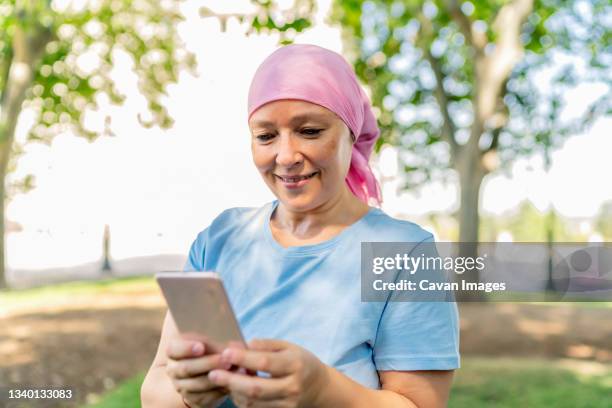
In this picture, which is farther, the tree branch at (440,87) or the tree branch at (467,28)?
the tree branch at (440,87)

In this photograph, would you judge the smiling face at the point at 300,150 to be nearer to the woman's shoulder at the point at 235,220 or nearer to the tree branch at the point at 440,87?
the woman's shoulder at the point at 235,220

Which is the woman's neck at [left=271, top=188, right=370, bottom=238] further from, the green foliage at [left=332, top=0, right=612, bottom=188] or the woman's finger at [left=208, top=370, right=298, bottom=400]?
the green foliage at [left=332, top=0, right=612, bottom=188]

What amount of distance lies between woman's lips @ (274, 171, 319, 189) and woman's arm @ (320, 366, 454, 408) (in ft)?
1.25

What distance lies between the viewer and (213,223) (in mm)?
1695

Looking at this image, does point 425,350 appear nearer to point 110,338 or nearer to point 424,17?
point 110,338

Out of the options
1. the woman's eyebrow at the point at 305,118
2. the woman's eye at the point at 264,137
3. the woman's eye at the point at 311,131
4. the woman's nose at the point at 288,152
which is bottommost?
the woman's nose at the point at 288,152

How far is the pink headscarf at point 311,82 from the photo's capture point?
1488 millimetres

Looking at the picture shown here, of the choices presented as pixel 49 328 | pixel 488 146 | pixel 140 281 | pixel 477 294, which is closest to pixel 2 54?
pixel 49 328

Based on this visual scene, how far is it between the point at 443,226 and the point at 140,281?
236 inches

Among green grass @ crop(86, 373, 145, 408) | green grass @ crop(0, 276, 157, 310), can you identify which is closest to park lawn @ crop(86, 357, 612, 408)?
green grass @ crop(86, 373, 145, 408)

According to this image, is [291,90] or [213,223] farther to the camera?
[213,223]

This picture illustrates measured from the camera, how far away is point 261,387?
1.22 m

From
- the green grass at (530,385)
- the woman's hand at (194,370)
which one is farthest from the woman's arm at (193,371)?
the green grass at (530,385)

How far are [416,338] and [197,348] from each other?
0.41m
